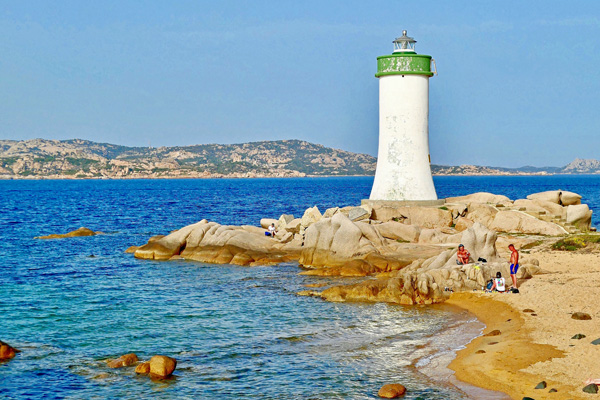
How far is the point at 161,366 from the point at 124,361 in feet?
4.67

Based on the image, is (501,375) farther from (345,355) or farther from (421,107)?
(421,107)

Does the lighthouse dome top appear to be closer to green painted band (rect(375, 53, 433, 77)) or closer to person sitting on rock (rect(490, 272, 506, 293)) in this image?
green painted band (rect(375, 53, 433, 77))

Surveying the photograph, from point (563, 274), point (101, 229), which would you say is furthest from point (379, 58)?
point (101, 229)

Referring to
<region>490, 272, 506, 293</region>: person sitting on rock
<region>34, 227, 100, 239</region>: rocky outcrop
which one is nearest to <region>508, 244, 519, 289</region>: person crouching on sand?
<region>490, 272, 506, 293</region>: person sitting on rock

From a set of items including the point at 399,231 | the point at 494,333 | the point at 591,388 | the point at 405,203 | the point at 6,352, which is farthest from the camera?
the point at 405,203

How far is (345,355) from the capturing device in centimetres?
1675

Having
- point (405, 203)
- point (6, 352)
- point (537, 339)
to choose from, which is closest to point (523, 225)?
point (405, 203)

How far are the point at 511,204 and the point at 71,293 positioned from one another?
26679mm

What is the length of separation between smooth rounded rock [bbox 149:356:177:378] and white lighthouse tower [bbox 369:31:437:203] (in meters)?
24.1

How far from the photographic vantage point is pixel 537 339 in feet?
54.4

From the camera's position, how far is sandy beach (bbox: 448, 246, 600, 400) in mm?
13711

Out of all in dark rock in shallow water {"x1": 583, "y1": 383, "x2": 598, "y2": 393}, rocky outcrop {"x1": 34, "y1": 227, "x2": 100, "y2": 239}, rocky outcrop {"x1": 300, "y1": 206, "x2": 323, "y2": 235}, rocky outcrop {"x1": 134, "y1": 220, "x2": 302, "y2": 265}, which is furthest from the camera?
rocky outcrop {"x1": 34, "y1": 227, "x2": 100, "y2": 239}

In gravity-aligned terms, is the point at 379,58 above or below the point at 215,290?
above

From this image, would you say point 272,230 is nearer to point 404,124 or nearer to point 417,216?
point 417,216
